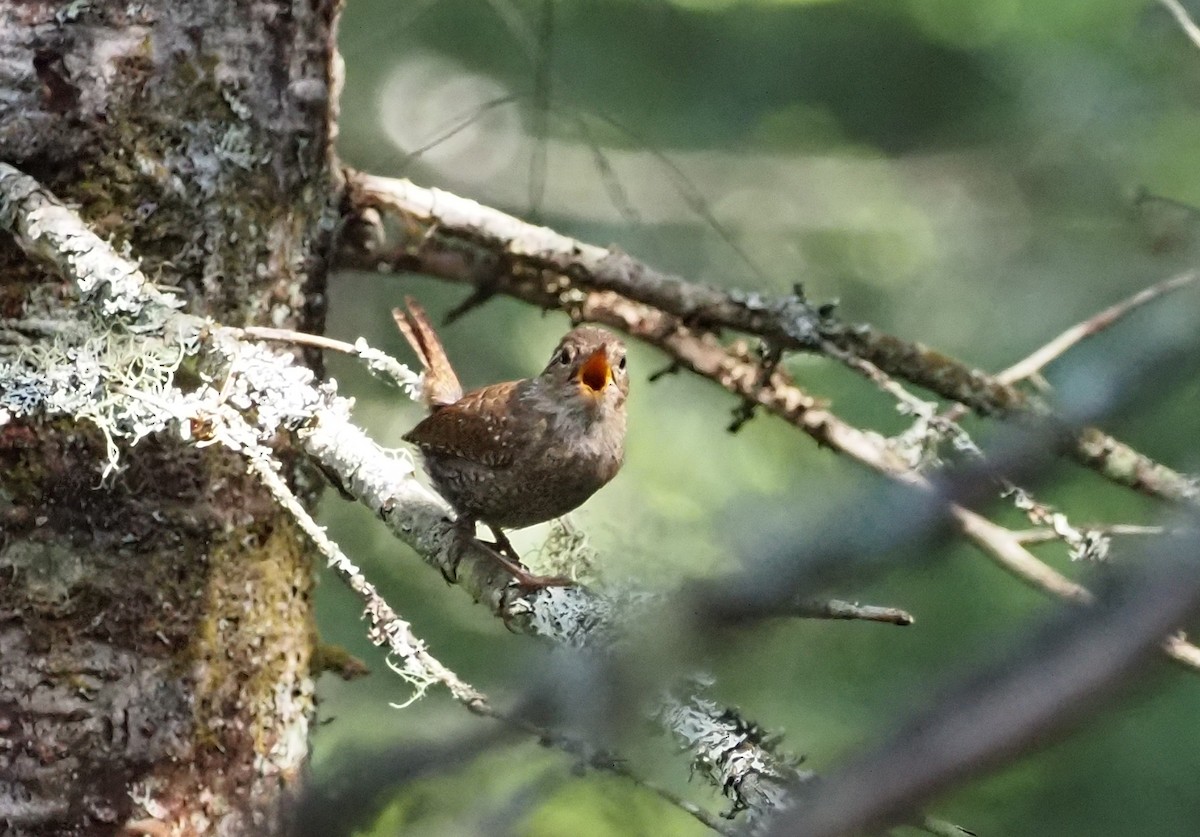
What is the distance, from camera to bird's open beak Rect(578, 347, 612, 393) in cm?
224

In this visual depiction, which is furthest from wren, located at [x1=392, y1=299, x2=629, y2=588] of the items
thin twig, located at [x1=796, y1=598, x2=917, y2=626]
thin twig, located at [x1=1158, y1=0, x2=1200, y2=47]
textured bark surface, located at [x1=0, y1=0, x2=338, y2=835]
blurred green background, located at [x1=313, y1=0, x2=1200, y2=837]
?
thin twig, located at [x1=796, y1=598, x2=917, y2=626]

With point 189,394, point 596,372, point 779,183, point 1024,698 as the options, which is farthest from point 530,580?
point 779,183

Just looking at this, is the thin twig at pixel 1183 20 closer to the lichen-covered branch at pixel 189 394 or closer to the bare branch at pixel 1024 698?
the lichen-covered branch at pixel 189 394

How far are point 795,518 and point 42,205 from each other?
4.75ft

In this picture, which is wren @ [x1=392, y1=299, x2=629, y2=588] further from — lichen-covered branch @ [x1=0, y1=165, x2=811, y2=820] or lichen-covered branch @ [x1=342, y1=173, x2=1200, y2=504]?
lichen-covered branch @ [x1=0, y1=165, x2=811, y2=820]

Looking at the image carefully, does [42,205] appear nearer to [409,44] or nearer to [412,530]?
[412,530]

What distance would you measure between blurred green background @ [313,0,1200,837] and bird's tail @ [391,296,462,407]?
322 millimetres

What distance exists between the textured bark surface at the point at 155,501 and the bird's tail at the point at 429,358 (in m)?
0.52

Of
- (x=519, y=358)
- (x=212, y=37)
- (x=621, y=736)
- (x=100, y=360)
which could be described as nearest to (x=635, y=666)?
(x=621, y=736)

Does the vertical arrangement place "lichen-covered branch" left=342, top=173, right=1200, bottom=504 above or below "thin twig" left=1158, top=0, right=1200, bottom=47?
below

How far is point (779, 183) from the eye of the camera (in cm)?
498

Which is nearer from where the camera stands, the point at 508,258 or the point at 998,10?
the point at 508,258

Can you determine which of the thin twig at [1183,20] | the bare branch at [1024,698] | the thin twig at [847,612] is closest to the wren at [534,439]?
the thin twig at [1183,20]

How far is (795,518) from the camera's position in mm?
402
